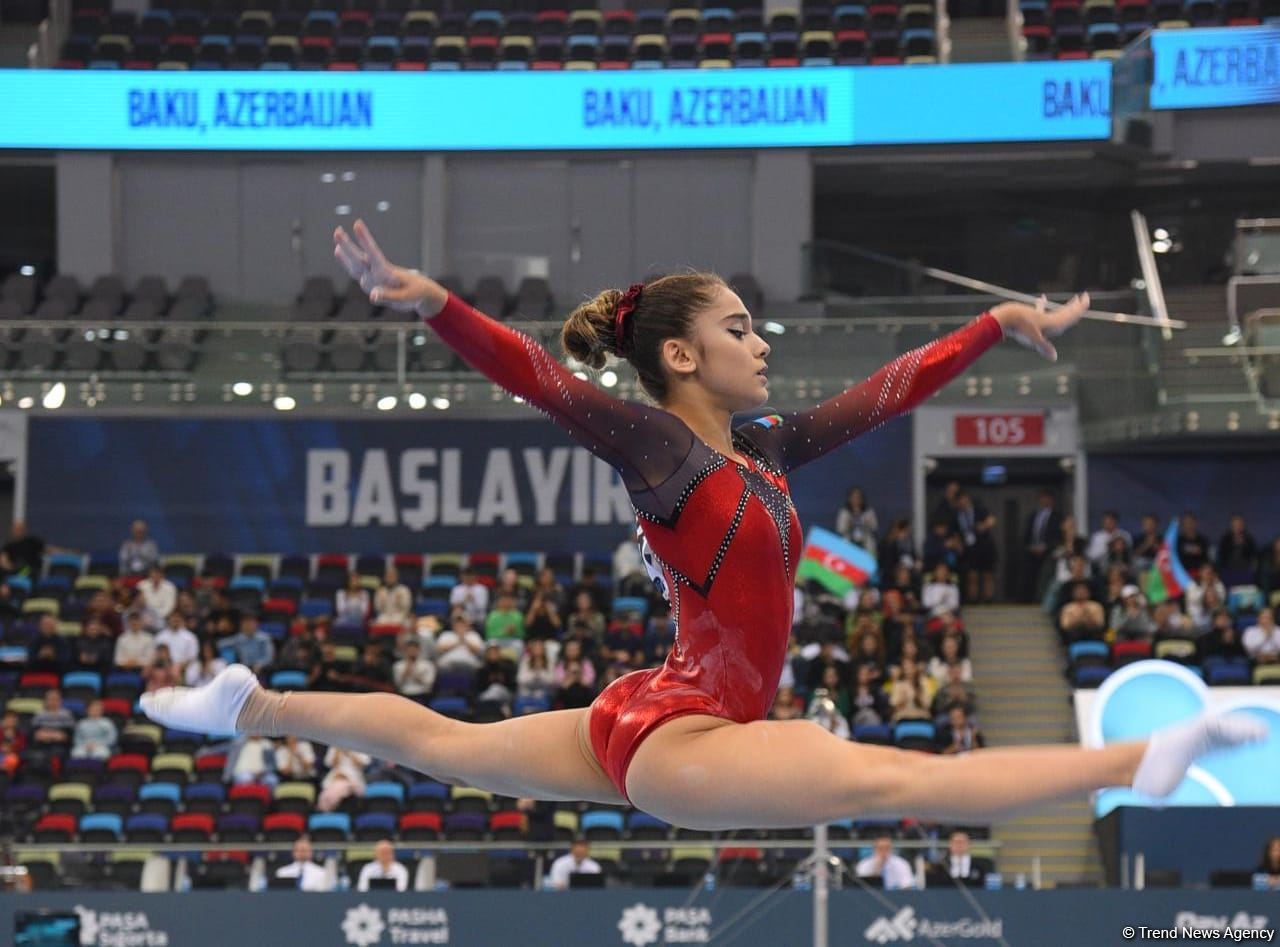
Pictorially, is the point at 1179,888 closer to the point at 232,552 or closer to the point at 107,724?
the point at 107,724

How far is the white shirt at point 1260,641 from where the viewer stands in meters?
14.6

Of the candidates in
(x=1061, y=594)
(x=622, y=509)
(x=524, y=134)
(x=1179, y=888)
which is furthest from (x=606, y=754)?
(x=524, y=134)

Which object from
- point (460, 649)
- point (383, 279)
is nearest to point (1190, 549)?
point (460, 649)

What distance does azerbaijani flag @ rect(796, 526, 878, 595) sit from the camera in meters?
15.6

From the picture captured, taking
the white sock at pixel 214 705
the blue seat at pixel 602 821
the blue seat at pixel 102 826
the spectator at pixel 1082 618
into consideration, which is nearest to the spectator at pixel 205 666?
the blue seat at pixel 102 826

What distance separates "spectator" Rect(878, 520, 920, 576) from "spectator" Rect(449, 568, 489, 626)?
3.71m

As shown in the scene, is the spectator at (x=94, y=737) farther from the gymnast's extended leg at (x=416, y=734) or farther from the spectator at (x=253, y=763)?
the gymnast's extended leg at (x=416, y=734)

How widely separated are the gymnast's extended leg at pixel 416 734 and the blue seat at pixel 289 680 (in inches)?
408

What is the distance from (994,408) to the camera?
62.2ft

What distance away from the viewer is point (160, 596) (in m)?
16.2

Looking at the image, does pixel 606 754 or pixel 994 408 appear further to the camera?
pixel 994 408

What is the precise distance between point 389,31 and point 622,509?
729 cm

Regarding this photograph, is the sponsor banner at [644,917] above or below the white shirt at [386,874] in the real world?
below

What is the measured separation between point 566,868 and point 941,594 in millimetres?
5832
